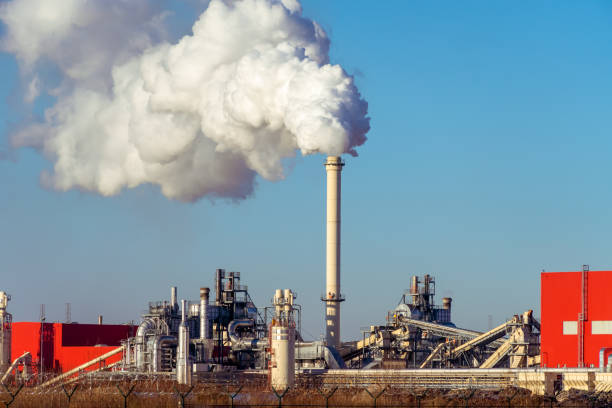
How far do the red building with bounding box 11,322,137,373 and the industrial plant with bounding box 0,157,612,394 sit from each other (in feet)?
0.30

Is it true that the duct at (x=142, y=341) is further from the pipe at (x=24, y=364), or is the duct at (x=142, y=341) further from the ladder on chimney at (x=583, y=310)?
the ladder on chimney at (x=583, y=310)

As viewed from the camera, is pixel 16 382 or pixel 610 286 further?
pixel 16 382

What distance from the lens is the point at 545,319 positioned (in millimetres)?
60031

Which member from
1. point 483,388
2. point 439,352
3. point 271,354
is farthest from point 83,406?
point 439,352

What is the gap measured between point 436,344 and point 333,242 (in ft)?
35.5

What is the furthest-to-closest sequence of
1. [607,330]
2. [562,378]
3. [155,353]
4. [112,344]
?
[112,344]
[155,353]
[607,330]
[562,378]

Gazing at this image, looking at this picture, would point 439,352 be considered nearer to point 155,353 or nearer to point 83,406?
point 155,353

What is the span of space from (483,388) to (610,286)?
9369 millimetres

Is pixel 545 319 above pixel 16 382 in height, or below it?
above

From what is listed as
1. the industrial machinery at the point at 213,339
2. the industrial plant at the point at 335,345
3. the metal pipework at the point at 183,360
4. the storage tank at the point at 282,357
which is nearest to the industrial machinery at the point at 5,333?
the industrial plant at the point at 335,345

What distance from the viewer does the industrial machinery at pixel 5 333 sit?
244ft

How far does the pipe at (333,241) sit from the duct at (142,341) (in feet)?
37.7

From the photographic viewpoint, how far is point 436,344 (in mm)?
72938

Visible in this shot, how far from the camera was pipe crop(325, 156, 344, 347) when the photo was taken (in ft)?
227
